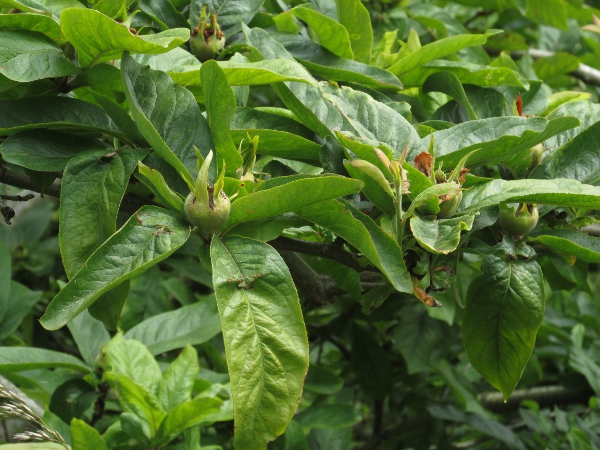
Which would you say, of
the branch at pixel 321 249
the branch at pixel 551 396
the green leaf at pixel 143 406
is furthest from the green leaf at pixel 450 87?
the branch at pixel 551 396

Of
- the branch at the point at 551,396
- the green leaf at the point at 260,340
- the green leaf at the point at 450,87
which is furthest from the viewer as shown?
the branch at the point at 551,396

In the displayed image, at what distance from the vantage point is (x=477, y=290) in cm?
105

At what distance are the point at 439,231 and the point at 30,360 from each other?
1.03 m

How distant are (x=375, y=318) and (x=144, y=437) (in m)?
0.98

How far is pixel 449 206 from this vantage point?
96 cm

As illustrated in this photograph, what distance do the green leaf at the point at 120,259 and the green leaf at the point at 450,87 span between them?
1.96 feet

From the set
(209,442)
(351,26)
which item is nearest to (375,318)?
(209,442)

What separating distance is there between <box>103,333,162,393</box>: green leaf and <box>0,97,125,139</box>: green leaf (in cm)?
65

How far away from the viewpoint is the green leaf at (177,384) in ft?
4.90

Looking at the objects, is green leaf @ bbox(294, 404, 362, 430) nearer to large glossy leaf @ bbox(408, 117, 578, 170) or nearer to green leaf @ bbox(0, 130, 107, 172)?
large glossy leaf @ bbox(408, 117, 578, 170)

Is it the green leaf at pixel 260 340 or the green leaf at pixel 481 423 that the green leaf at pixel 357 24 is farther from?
the green leaf at pixel 481 423

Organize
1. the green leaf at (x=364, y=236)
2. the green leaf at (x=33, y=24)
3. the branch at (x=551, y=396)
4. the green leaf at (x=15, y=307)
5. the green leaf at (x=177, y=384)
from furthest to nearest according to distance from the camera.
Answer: the branch at (x=551, y=396), the green leaf at (x=15, y=307), the green leaf at (x=177, y=384), the green leaf at (x=33, y=24), the green leaf at (x=364, y=236)

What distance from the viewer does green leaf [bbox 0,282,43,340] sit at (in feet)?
6.37

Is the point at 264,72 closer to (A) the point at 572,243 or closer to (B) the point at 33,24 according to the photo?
(B) the point at 33,24
